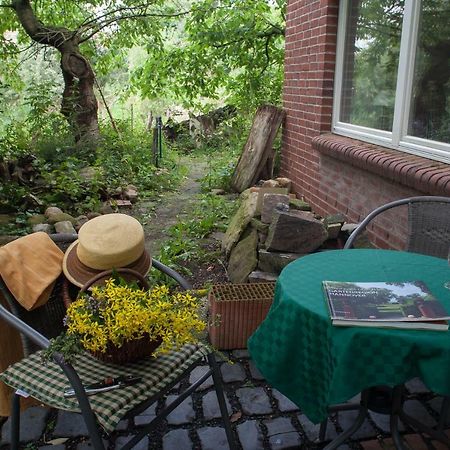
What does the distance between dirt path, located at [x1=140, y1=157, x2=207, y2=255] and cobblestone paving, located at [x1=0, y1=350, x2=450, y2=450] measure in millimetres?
2298

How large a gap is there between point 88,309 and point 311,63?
13.2 ft

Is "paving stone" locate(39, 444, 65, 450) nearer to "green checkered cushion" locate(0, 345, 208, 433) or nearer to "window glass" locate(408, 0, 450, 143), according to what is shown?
"green checkered cushion" locate(0, 345, 208, 433)

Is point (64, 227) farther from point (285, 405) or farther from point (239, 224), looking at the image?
point (285, 405)

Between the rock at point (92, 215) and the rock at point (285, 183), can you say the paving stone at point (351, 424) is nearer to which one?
the rock at point (285, 183)

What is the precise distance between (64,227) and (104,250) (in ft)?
9.48

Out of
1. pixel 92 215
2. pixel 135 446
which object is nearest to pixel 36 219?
pixel 92 215

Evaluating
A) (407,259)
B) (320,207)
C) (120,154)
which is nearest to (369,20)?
(320,207)

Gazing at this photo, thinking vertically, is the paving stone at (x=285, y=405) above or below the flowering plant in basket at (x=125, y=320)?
below

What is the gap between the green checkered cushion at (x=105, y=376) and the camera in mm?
1568

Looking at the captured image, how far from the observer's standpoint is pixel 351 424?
221 cm

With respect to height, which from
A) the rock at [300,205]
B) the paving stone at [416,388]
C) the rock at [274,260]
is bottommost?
the paving stone at [416,388]

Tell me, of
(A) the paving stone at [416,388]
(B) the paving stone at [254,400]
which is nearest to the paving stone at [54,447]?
(B) the paving stone at [254,400]

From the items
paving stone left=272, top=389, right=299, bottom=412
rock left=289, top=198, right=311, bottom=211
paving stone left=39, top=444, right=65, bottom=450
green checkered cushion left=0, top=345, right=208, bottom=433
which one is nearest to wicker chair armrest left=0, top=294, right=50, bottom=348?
green checkered cushion left=0, top=345, right=208, bottom=433

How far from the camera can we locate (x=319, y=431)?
218cm
